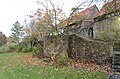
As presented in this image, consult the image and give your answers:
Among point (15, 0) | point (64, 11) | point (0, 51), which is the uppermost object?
point (15, 0)

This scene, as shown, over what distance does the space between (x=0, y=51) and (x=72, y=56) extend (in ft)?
61.0

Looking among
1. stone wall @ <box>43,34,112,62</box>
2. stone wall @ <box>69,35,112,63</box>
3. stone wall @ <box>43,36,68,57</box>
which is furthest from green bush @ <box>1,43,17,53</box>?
stone wall @ <box>69,35,112,63</box>

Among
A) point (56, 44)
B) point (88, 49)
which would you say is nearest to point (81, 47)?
point (88, 49)

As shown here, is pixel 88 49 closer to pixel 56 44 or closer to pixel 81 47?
pixel 81 47

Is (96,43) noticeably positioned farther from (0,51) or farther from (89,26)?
(0,51)

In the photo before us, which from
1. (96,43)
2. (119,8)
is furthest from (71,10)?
(119,8)

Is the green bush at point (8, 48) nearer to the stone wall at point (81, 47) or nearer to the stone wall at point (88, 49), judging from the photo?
the stone wall at point (81, 47)

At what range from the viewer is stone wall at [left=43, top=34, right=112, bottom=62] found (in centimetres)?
1441

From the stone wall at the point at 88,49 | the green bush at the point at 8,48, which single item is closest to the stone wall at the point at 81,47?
the stone wall at the point at 88,49

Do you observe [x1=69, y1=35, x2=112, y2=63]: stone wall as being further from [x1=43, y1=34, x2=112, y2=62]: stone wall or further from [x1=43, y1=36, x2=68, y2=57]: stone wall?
[x1=43, y1=36, x2=68, y2=57]: stone wall

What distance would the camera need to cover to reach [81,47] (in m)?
→ 16.1

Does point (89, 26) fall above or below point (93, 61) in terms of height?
above

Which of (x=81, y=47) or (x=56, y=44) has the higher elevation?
(x=56, y=44)

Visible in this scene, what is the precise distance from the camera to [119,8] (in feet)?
38.0
